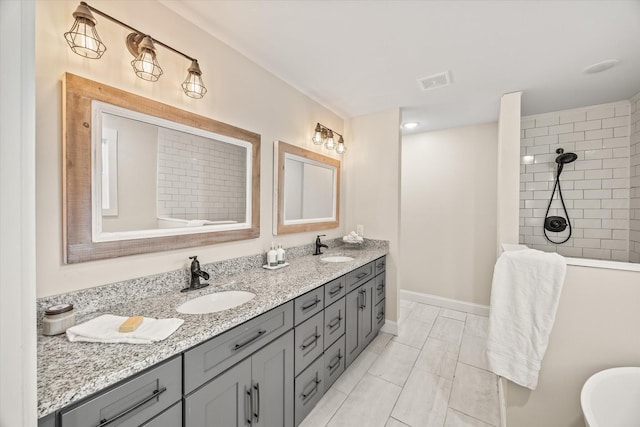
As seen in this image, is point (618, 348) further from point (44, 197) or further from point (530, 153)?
point (44, 197)

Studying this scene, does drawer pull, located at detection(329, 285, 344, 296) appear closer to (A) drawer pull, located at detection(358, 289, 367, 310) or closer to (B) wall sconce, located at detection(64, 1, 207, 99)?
(A) drawer pull, located at detection(358, 289, 367, 310)

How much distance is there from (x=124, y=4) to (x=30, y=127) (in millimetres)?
1203

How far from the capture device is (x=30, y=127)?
0.48m

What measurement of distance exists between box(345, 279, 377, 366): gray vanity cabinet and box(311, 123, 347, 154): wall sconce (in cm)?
147

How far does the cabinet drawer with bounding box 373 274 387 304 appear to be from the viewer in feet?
8.46

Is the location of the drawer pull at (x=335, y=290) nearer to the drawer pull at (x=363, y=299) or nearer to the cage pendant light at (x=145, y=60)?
the drawer pull at (x=363, y=299)

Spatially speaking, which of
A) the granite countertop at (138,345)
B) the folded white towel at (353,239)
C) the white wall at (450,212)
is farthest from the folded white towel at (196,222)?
the white wall at (450,212)

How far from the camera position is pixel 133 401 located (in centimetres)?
78

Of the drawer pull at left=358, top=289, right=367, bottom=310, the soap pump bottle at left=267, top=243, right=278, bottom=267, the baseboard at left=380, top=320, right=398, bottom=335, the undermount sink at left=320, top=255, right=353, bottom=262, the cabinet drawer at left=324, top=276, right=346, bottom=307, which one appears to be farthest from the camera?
the baseboard at left=380, top=320, right=398, bottom=335

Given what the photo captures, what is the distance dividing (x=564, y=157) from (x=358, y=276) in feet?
8.50

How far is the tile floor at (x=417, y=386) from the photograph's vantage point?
1.66 meters

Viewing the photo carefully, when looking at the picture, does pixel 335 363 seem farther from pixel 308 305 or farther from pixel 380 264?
pixel 380 264

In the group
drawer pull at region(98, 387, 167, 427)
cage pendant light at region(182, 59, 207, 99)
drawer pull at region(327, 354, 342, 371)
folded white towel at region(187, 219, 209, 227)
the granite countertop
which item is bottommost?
drawer pull at region(327, 354, 342, 371)

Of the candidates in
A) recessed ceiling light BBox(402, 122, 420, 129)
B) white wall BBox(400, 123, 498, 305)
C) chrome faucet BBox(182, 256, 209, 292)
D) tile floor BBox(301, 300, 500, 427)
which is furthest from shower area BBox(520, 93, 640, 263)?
chrome faucet BBox(182, 256, 209, 292)
